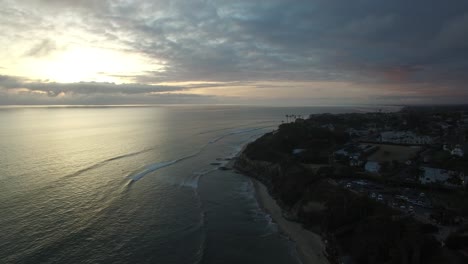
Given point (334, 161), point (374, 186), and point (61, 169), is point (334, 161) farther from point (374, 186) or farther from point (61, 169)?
point (61, 169)

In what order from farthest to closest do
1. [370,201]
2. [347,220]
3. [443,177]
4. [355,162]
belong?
[355,162] < [443,177] < [370,201] < [347,220]

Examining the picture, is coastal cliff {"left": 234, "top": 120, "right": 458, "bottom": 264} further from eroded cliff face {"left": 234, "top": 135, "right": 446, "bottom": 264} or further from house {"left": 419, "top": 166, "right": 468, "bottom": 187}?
house {"left": 419, "top": 166, "right": 468, "bottom": 187}

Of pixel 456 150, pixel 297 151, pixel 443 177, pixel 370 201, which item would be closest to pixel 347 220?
pixel 370 201

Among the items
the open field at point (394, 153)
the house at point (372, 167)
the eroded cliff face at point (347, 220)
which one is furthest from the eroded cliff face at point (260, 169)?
the open field at point (394, 153)

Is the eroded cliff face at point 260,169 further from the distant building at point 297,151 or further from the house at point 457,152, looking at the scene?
the house at point 457,152

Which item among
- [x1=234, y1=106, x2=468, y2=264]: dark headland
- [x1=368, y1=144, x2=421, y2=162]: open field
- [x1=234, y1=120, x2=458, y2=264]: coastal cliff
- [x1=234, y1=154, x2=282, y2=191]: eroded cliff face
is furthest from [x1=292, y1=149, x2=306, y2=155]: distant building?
[x1=368, y1=144, x2=421, y2=162]: open field

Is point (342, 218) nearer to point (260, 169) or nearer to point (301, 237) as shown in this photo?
point (301, 237)

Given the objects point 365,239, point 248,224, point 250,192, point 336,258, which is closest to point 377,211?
point 365,239
